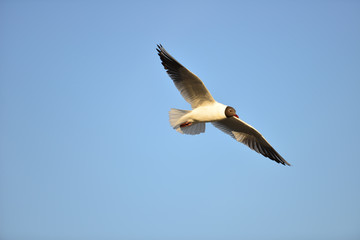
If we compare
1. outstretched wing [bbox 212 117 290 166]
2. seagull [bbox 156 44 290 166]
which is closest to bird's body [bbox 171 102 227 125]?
seagull [bbox 156 44 290 166]

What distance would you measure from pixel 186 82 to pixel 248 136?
230 cm

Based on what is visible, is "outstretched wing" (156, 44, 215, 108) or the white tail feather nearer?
"outstretched wing" (156, 44, 215, 108)

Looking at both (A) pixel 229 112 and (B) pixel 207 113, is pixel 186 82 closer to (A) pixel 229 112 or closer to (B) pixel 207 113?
(B) pixel 207 113

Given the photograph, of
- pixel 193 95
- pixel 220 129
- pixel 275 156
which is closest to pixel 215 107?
pixel 193 95

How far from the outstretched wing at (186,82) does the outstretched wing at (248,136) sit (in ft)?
3.28

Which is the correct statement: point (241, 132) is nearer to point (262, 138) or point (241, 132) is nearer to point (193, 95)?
point (262, 138)

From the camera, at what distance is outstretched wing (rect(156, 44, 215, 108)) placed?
7820 millimetres

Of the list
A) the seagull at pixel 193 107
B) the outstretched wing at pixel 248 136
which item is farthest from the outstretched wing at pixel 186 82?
the outstretched wing at pixel 248 136

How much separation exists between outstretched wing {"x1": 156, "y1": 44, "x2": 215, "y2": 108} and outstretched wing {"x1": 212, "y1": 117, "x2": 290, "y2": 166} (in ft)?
3.28

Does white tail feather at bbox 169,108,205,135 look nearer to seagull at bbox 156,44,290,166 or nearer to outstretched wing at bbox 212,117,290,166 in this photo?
seagull at bbox 156,44,290,166

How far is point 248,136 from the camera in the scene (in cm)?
920

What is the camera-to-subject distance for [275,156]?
8969mm

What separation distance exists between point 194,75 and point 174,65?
533 mm

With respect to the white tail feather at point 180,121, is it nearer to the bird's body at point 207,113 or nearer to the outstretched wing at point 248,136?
the bird's body at point 207,113
